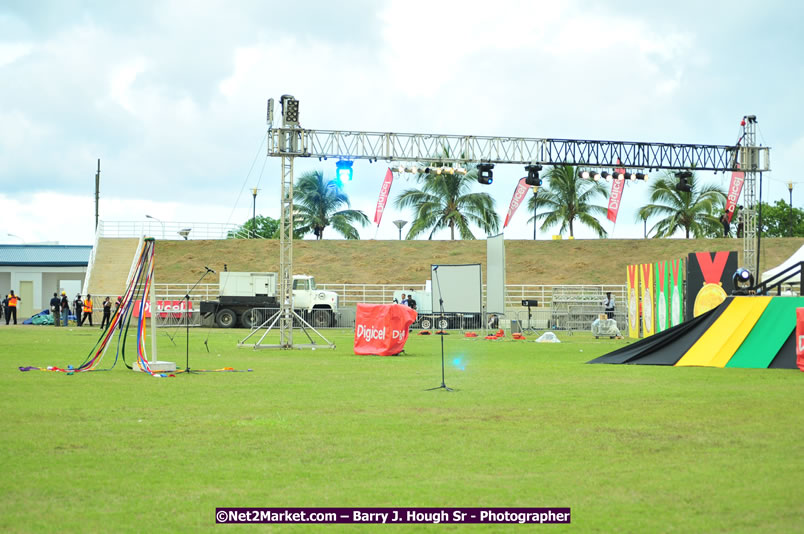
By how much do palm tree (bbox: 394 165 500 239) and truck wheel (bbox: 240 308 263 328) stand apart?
20.7m

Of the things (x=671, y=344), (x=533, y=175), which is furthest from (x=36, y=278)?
(x=671, y=344)

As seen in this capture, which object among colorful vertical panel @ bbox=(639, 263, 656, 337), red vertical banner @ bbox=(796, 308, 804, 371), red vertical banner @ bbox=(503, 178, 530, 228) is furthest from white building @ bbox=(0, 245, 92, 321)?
red vertical banner @ bbox=(796, 308, 804, 371)

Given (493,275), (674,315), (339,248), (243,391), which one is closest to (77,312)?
(339,248)

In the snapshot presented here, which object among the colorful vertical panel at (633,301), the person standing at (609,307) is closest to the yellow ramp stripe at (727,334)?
the colorful vertical panel at (633,301)

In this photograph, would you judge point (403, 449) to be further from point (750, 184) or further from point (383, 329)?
point (750, 184)

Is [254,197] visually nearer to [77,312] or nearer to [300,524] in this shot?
[77,312]

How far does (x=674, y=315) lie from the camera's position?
25.0m

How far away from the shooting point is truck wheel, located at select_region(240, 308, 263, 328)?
4150 cm

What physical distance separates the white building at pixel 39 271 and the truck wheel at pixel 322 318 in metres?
24.0

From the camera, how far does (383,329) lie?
21500mm

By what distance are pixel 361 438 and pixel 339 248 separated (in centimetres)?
5228

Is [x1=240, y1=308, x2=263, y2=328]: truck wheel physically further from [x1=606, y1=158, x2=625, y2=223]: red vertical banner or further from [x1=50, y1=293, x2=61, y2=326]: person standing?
[x1=606, y1=158, x2=625, y2=223]: red vertical banner

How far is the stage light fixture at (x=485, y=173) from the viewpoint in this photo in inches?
1179

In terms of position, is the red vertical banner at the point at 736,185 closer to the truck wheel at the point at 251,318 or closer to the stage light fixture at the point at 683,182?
the stage light fixture at the point at 683,182
